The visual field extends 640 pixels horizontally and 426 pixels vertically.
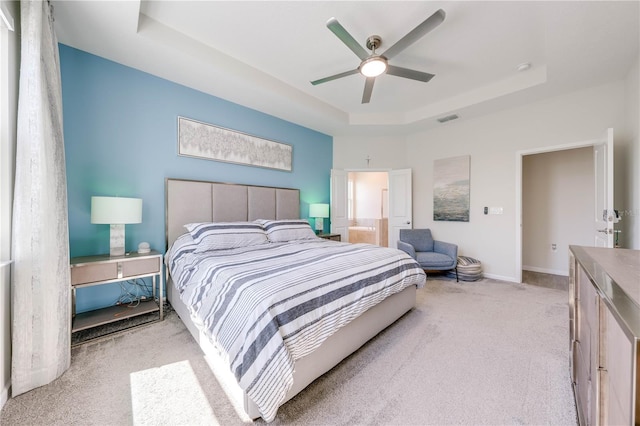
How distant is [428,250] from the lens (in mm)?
4598

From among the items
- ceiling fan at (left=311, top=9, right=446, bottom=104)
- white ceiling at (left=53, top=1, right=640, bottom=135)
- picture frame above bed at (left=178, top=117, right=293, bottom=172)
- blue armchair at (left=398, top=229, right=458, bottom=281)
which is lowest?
blue armchair at (left=398, top=229, right=458, bottom=281)

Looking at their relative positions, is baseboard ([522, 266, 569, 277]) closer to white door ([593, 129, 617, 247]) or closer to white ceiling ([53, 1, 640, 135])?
white door ([593, 129, 617, 247])

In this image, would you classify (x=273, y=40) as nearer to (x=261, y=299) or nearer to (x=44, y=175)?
(x=44, y=175)

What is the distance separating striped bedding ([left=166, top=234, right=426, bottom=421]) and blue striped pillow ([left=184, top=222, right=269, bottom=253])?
163 mm

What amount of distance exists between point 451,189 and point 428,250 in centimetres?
124

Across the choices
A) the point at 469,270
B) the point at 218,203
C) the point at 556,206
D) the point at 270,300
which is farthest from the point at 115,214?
the point at 556,206

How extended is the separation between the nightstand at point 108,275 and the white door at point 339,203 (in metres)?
3.26

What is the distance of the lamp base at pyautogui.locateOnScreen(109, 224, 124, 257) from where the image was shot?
2449 mm

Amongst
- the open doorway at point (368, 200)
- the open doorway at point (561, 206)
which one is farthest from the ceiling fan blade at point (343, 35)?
the open doorway at point (368, 200)

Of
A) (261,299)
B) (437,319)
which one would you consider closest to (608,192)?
(437,319)

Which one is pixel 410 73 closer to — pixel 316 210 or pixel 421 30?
pixel 421 30

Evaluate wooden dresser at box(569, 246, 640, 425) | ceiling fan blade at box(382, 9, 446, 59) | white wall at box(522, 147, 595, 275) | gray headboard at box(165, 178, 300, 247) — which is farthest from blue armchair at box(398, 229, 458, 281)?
ceiling fan blade at box(382, 9, 446, 59)

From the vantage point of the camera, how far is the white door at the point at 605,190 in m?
2.65

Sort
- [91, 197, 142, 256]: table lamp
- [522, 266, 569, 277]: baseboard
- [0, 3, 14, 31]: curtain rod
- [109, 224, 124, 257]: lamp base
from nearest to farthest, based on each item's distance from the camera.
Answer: [0, 3, 14, 31]: curtain rod < [91, 197, 142, 256]: table lamp < [109, 224, 124, 257]: lamp base < [522, 266, 569, 277]: baseboard
